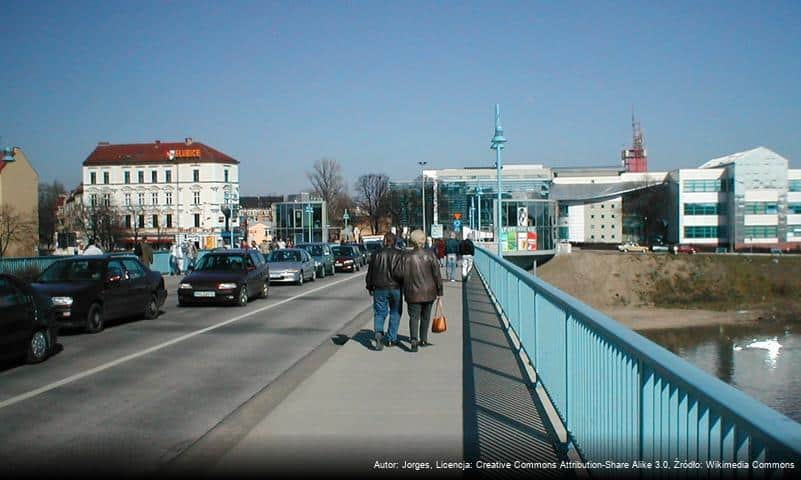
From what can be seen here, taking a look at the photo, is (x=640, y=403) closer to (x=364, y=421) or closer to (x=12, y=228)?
(x=364, y=421)

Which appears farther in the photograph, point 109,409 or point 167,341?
point 167,341

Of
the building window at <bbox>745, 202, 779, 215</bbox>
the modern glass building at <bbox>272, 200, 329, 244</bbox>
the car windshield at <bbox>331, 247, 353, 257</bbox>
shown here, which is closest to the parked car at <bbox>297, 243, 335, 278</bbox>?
the car windshield at <bbox>331, 247, 353, 257</bbox>

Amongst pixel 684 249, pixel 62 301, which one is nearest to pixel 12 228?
pixel 62 301

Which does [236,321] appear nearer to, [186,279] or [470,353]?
[186,279]

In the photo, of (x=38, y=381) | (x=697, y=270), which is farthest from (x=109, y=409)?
(x=697, y=270)

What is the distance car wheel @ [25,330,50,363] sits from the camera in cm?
1082

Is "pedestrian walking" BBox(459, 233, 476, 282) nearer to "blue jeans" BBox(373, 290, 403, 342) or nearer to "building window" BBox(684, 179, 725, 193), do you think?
"blue jeans" BBox(373, 290, 403, 342)

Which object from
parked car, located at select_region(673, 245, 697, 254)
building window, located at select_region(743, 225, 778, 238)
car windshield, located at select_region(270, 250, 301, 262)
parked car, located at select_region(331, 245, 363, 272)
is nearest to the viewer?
car windshield, located at select_region(270, 250, 301, 262)

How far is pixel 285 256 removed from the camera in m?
31.4

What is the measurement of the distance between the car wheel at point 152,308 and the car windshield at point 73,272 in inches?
64.4

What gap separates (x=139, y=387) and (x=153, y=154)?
297 ft

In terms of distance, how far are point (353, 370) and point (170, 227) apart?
77280 mm

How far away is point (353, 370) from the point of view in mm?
9914

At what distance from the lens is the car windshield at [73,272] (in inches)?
612
